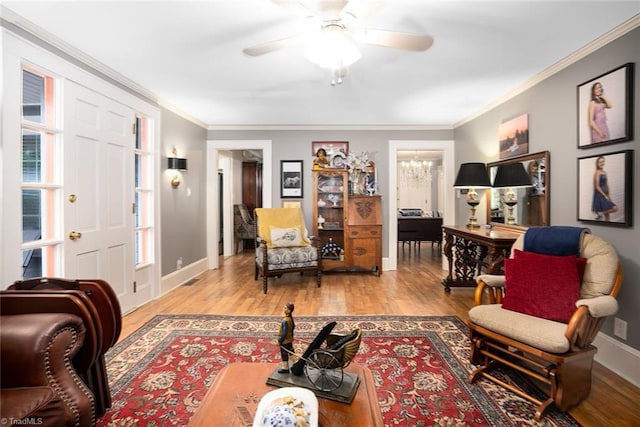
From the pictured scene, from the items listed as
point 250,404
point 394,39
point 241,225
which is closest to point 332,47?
point 394,39

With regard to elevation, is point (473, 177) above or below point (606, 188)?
above

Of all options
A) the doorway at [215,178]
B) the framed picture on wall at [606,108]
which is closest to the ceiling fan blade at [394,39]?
the framed picture on wall at [606,108]

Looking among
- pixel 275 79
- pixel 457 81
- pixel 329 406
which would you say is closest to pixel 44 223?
pixel 275 79

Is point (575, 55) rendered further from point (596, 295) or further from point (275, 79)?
point (275, 79)

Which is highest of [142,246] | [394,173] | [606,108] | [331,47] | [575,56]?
[575,56]

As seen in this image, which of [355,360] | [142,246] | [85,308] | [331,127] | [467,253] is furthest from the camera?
[331,127]

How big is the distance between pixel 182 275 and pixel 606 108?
481cm

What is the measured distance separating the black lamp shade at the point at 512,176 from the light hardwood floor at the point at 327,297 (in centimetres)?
138

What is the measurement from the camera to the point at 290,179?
17.2 ft

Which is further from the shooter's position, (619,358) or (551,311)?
(619,358)

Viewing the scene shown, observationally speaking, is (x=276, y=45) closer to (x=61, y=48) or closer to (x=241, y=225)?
(x=61, y=48)

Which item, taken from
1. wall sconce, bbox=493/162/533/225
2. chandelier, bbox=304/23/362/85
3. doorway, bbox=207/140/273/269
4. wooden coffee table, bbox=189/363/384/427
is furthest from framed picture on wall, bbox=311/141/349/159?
wooden coffee table, bbox=189/363/384/427

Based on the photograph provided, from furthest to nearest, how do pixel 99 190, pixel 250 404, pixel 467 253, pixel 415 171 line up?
pixel 415 171
pixel 467 253
pixel 99 190
pixel 250 404

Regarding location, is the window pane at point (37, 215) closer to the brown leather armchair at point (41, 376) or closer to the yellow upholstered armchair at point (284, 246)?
the brown leather armchair at point (41, 376)
